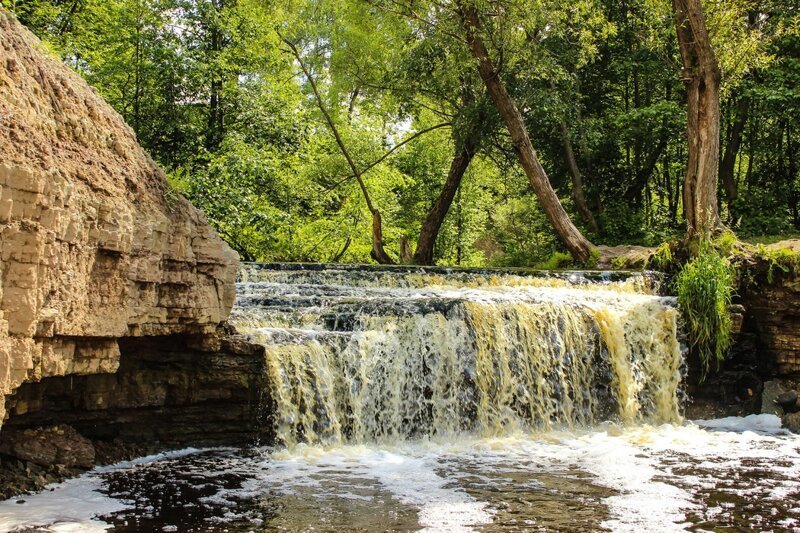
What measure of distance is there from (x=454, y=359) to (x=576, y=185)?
1035 cm

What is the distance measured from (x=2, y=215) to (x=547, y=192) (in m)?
11.6

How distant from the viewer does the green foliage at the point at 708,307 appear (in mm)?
9219

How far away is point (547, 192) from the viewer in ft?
46.8

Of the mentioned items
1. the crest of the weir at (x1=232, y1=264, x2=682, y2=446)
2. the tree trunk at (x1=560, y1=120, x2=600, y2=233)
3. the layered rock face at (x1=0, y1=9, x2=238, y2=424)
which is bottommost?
the crest of the weir at (x1=232, y1=264, x2=682, y2=446)

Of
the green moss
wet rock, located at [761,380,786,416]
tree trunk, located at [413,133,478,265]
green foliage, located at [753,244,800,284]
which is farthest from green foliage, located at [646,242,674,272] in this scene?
tree trunk, located at [413,133,478,265]

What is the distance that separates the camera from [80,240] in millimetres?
4832

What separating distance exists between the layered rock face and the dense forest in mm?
5861

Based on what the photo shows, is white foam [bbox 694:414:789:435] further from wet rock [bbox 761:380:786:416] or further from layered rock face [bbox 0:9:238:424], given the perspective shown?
layered rock face [bbox 0:9:238:424]

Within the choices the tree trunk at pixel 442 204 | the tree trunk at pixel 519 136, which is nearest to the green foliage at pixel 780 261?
the tree trunk at pixel 519 136

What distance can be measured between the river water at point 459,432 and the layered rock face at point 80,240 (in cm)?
101

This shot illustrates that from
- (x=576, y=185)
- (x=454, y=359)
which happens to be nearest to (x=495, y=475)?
(x=454, y=359)

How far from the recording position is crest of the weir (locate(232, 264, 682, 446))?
7.16 meters

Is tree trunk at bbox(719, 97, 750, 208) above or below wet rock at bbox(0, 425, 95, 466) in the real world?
above

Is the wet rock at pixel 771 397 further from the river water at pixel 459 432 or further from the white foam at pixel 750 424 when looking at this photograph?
the river water at pixel 459 432
